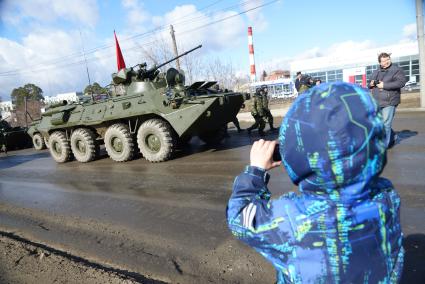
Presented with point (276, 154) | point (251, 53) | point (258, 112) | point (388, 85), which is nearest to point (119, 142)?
point (258, 112)

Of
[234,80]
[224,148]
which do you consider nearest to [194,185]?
[224,148]

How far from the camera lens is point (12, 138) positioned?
54.9ft

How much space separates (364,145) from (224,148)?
8.23 m

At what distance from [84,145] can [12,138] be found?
876 cm

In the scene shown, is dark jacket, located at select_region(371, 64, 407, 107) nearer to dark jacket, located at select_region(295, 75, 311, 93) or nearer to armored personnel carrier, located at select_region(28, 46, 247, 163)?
armored personnel carrier, located at select_region(28, 46, 247, 163)

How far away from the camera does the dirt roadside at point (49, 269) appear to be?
116 inches

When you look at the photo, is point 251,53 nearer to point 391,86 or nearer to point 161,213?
point 391,86

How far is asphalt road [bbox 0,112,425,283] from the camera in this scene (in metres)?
3.10

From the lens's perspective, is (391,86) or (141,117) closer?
(391,86)

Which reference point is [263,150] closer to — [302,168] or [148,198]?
[302,168]

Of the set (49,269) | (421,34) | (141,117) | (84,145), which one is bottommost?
(49,269)

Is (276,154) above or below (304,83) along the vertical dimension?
above

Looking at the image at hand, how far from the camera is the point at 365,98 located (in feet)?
3.49

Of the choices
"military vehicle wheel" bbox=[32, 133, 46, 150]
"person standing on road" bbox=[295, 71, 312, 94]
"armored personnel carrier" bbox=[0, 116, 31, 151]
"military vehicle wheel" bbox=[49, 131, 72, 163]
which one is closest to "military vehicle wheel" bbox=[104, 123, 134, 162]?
"military vehicle wheel" bbox=[49, 131, 72, 163]
